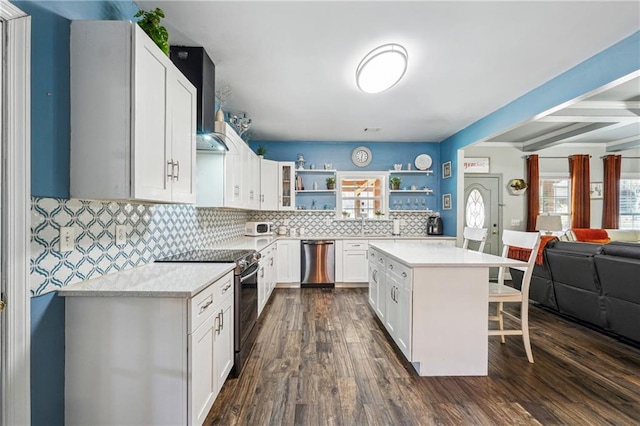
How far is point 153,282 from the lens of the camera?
1596 mm

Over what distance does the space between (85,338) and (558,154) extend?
7.93 metres

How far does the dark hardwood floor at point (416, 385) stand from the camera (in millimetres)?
1823

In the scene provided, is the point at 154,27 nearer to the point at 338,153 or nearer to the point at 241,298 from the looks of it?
the point at 241,298

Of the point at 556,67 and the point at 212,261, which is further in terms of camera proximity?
the point at 556,67

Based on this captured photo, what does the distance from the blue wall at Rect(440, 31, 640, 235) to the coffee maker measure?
1425 millimetres

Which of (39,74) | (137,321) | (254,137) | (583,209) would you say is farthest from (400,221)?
(39,74)

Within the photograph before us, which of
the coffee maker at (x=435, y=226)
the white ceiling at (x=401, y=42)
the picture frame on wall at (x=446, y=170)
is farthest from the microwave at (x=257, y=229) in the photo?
the picture frame on wall at (x=446, y=170)

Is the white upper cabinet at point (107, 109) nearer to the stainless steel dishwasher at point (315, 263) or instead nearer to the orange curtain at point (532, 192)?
the stainless steel dishwasher at point (315, 263)

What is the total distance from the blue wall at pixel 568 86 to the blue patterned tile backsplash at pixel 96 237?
3863mm

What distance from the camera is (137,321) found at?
1444 millimetres

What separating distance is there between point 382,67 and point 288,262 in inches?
136

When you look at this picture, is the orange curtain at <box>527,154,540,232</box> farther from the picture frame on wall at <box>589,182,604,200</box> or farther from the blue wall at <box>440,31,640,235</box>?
the blue wall at <box>440,31,640,235</box>

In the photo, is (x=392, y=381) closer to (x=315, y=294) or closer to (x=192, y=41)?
(x=315, y=294)

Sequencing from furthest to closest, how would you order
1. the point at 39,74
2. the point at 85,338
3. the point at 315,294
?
the point at 315,294
the point at 85,338
the point at 39,74
